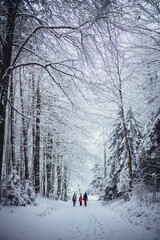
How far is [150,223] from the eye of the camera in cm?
537

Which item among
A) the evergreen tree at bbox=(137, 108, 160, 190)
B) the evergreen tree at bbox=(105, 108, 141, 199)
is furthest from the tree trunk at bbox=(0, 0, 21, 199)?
the evergreen tree at bbox=(105, 108, 141, 199)

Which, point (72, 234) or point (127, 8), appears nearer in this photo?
point (127, 8)

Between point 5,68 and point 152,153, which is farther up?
point 5,68

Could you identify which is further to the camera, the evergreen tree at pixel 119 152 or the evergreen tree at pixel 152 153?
the evergreen tree at pixel 119 152

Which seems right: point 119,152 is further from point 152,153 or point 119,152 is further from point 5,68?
point 5,68

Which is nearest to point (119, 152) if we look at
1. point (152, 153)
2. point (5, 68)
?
point (152, 153)

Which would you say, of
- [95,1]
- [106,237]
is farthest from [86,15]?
[106,237]

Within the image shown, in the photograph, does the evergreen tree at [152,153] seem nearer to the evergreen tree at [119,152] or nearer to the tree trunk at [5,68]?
the evergreen tree at [119,152]

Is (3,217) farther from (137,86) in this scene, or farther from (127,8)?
(137,86)

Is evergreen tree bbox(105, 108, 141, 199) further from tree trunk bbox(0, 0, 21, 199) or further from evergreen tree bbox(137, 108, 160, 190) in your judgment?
tree trunk bbox(0, 0, 21, 199)

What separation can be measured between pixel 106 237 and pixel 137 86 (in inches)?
337

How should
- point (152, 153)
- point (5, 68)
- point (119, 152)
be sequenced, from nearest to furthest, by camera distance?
point (5, 68) → point (152, 153) → point (119, 152)

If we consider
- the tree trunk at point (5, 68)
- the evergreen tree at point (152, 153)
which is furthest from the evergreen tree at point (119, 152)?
the tree trunk at point (5, 68)

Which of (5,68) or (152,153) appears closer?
(5,68)
